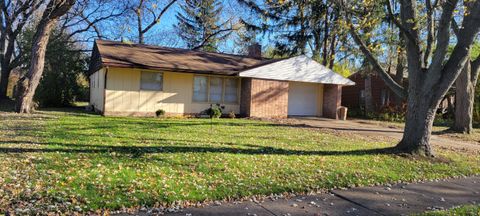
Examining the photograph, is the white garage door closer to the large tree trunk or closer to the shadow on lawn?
the shadow on lawn

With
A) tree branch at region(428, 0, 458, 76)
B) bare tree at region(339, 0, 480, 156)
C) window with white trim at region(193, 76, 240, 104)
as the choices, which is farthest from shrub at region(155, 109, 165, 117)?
tree branch at region(428, 0, 458, 76)

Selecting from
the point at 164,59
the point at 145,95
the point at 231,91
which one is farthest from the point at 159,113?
the point at 231,91

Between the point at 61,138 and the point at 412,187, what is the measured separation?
8.13 m

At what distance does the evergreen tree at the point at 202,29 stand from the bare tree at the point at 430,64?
2769cm

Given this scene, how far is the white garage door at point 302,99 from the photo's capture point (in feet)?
78.1

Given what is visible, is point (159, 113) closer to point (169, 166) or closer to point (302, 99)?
point (302, 99)

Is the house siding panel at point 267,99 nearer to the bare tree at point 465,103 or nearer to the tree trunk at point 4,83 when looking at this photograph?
the bare tree at point 465,103

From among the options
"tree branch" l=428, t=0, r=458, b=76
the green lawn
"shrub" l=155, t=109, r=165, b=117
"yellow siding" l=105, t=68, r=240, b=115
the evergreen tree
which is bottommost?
the green lawn

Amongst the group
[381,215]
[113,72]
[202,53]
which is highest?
[202,53]

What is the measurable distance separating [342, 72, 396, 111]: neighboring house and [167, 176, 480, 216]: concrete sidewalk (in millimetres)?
23815

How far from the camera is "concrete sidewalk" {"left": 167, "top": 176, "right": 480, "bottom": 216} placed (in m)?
5.60

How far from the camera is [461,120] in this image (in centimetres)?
1845

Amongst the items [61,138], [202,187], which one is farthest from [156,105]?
[202,187]

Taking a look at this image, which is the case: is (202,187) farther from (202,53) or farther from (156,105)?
(202,53)
